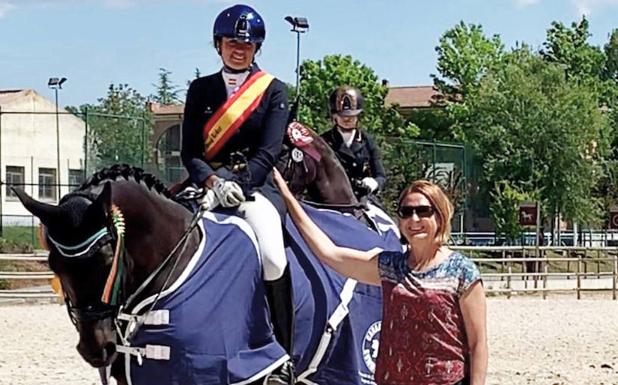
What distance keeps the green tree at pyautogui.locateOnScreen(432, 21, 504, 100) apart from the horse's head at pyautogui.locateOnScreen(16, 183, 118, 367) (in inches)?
2528

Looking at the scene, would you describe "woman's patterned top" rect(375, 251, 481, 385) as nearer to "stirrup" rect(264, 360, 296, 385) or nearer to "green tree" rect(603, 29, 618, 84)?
"stirrup" rect(264, 360, 296, 385)

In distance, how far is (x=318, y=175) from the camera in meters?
8.11

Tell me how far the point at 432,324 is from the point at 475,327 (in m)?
0.17

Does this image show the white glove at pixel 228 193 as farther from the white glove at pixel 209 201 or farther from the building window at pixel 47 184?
the building window at pixel 47 184

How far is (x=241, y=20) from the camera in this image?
5.89 metres

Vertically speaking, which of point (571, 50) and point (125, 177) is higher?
point (571, 50)

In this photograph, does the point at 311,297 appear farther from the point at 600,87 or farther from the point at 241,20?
the point at 600,87

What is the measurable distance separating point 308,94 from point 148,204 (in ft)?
197

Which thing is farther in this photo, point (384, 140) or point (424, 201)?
point (384, 140)

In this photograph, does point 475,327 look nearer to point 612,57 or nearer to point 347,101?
point 347,101

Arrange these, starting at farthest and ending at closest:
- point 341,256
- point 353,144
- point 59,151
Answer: point 59,151 < point 353,144 < point 341,256

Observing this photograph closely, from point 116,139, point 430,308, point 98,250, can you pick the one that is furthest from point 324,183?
point 116,139

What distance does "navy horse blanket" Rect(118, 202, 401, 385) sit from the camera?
5.39m

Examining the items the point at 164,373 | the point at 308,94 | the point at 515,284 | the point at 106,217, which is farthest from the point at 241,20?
the point at 308,94
